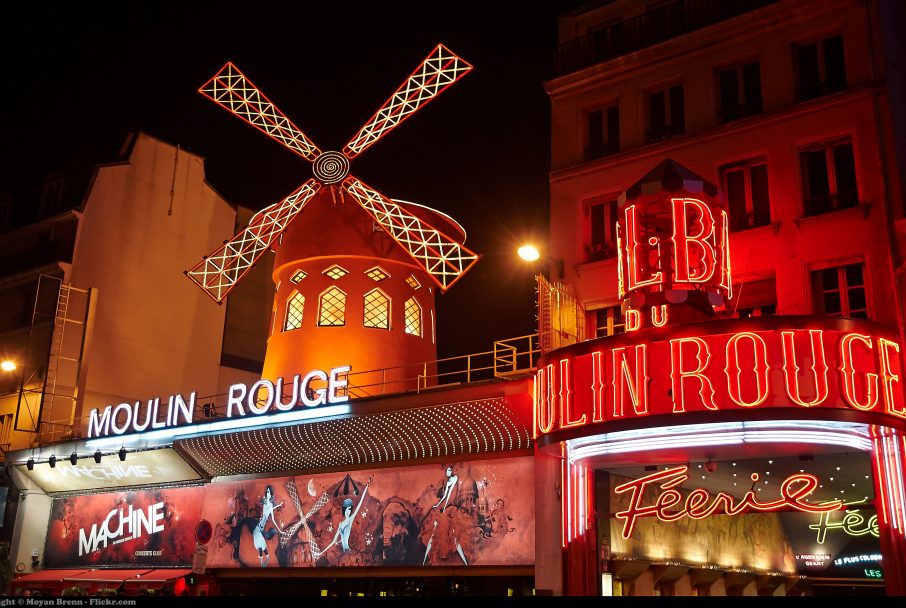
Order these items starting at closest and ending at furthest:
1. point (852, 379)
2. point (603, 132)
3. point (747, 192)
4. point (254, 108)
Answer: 1. point (852, 379)
2. point (747, 192)
3. point (603, 132)
4. point (254, 108)

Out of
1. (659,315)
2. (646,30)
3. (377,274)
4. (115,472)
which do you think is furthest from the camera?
(115,472)

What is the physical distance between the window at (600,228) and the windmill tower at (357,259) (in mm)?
3512

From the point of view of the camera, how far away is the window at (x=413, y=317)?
1788 cm

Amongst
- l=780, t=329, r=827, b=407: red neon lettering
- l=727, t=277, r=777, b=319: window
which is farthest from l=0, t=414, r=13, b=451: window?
l=780, t=329, r=827, b=407: red neon lettering

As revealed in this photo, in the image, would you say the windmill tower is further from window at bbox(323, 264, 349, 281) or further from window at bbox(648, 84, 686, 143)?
window at bbox(648, 84, 686, 143)

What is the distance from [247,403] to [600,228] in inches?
266

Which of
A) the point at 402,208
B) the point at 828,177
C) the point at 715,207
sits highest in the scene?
the point at 402,208

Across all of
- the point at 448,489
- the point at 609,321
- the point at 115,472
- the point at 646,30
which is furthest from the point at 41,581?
the point at 646,30

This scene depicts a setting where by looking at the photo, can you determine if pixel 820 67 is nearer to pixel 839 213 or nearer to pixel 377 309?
pixel 839 213

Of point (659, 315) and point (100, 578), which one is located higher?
point (659, 315)

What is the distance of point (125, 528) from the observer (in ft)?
59.3

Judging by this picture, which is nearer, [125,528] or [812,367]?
[812,367]

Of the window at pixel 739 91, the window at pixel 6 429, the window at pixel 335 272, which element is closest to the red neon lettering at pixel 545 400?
the window at pixel 739 91

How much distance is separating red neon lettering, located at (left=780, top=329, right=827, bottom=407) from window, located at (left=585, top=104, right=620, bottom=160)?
5.06 metres
